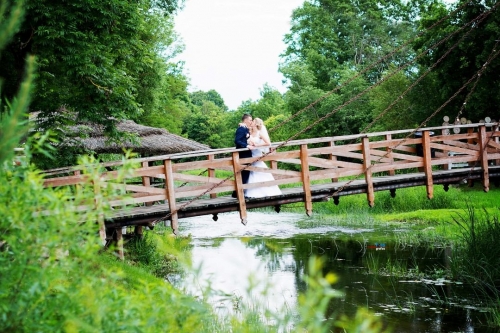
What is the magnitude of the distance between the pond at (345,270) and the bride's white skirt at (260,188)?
1124 millimetres

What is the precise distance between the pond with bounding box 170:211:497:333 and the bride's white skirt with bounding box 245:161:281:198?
112 centimetres

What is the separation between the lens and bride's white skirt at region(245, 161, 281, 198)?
1262cm

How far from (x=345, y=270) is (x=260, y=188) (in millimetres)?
2982

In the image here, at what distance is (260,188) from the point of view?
12.6 meters

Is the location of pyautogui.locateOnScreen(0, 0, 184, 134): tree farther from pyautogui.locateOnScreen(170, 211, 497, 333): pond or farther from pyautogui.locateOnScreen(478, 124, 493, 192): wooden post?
pyautogui.locateOnScreen(478, 124, 493, 192): wooden post

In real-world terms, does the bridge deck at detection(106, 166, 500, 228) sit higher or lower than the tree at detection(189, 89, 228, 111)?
lower

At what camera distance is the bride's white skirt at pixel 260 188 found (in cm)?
1262

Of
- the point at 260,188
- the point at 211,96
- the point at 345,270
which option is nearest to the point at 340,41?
the point at 345,270

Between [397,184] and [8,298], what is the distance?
33.5ft

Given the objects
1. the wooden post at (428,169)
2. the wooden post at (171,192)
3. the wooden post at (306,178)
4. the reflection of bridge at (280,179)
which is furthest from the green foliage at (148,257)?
the wooden post at (428,169)

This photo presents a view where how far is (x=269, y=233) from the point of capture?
69.5 feet

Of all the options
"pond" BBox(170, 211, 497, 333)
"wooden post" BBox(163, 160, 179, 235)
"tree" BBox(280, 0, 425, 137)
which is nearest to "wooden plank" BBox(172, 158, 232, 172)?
"wooden post" BBox(163, 160, 179, 235)

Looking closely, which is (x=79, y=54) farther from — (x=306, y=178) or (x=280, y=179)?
(x=306, y=178)

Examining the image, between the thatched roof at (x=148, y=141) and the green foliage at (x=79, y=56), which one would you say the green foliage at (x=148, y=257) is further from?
the thatched roof at (x=148, y=141)
